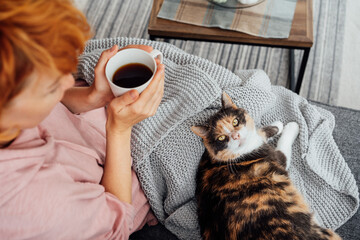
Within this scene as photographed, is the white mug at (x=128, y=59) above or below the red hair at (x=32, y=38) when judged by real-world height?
below

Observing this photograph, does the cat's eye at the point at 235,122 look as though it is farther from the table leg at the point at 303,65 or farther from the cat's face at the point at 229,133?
the table leg at the point at 303,65

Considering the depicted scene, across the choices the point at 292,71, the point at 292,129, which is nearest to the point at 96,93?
the point at 292,129

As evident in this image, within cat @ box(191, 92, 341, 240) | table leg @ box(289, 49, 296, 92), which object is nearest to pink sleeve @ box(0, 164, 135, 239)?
cat @ box(191, 92, 341, 240)

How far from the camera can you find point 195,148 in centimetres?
106

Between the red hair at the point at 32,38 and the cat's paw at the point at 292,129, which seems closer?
the red hair at the point at 32,38

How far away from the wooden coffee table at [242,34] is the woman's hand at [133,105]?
0.66m

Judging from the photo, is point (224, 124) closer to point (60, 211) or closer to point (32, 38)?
point (60, 211)

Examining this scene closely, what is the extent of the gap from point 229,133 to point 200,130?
176 millimetres

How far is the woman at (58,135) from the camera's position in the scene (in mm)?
484

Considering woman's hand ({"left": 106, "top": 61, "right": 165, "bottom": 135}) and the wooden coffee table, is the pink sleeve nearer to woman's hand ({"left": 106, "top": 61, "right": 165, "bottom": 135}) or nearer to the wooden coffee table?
woman's hand ({"left": 106, "top": 61, "right": 165, "bottom": 135})

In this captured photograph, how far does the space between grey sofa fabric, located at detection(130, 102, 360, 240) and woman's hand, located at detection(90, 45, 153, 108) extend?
50 centimetres

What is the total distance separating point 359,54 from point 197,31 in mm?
1191

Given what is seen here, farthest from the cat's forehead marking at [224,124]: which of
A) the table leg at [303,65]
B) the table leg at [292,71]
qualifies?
the table leg at [292,71]

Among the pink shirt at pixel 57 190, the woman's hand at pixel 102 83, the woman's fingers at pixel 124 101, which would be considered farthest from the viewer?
the woman's hand at pixel 102 83
